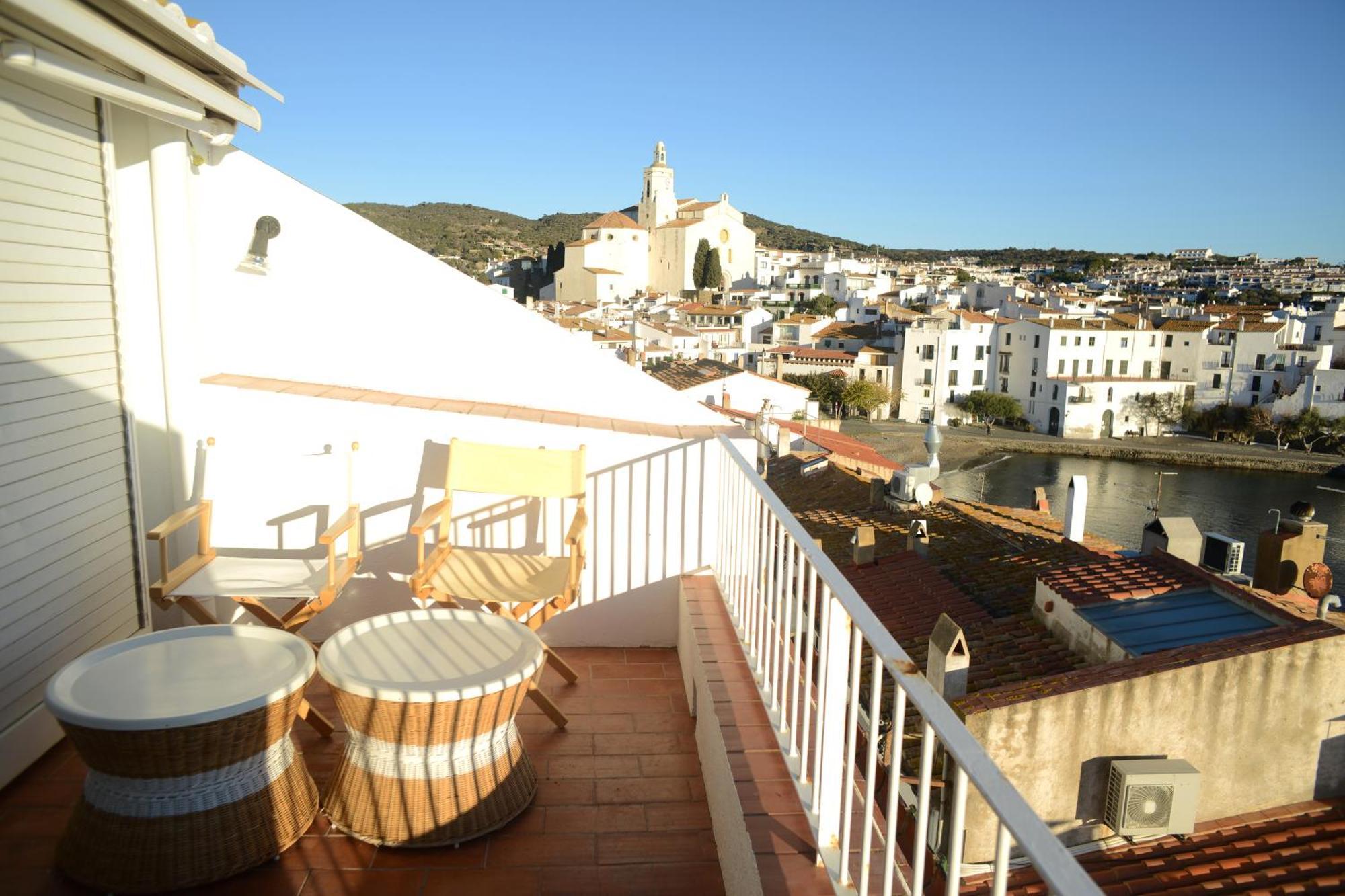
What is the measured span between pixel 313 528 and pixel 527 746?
4.09 ft

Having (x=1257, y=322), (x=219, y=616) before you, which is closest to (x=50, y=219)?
(x=219, y=616)

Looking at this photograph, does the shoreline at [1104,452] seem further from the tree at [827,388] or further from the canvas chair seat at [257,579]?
the canvas chair seat at [257,579]

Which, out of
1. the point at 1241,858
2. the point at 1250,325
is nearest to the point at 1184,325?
the point at 1250,325

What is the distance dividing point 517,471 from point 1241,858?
17.1 feet

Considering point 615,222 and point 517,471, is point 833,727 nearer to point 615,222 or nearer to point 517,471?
point 517,471

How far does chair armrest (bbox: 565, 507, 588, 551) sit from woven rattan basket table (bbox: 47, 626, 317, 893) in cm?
94

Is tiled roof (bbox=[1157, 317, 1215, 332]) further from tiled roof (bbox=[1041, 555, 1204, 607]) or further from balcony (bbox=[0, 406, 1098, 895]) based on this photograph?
balcony (bbox=[0, 406, 1098, 895])

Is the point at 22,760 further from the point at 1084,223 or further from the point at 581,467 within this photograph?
the point at 1084,223

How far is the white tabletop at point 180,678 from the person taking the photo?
1757 millimetres

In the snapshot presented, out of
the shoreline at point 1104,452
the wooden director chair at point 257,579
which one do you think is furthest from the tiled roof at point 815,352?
the wooden director chair at point 257,579

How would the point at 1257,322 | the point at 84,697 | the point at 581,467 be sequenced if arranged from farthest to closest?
the point at 1257,322 → the point at 581,467 → the point at 84,697

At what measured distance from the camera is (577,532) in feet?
9.27

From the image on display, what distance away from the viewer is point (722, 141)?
72.8m

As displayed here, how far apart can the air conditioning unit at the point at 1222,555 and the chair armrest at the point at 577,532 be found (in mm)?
10654
